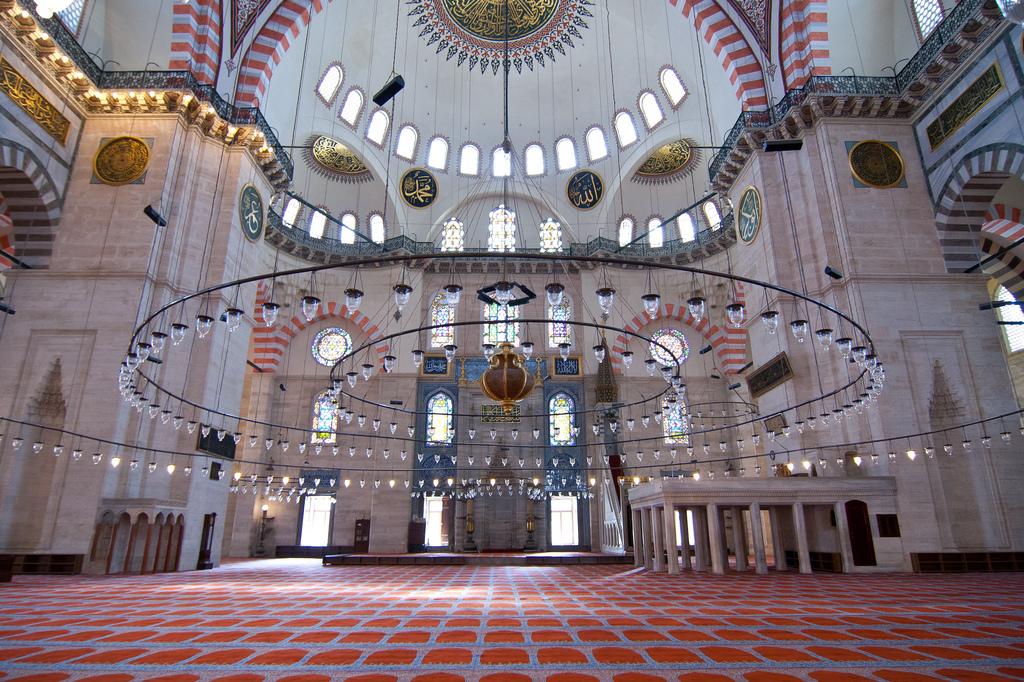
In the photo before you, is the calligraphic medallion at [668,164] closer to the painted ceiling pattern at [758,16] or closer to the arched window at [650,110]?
the arched window at [650,110]

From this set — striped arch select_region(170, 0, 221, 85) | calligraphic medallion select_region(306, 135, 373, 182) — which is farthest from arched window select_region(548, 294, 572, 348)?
striped arch select_region(170, 0, 221, 85)

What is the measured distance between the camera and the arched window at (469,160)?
675 inches

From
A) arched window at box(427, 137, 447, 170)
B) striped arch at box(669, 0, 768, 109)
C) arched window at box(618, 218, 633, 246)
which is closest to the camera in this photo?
striped arch at box(669, 0, 768, 109)

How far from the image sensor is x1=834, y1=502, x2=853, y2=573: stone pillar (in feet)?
24.8

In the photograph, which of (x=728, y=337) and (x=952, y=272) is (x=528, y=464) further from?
(x=952, y=272)

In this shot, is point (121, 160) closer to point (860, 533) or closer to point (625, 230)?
point (625, 230)

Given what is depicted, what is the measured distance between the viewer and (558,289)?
4.32 meters

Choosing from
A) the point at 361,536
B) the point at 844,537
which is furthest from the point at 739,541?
the point at 361,536

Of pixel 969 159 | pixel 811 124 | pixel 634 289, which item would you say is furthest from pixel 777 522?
pixel 634 289

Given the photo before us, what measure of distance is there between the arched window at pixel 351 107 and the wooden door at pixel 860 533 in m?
14.1

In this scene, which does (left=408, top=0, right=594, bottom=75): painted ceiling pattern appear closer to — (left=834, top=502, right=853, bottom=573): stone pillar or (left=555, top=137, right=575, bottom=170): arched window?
(left=555, top=137, right=575, bottom=170): arched window

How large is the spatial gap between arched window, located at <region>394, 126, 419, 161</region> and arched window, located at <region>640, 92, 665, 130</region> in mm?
6440

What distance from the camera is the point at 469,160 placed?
17.2 metres

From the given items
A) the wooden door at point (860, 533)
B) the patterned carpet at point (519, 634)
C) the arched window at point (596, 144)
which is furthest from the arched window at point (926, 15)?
the patterned carpet at point (519, 634)
